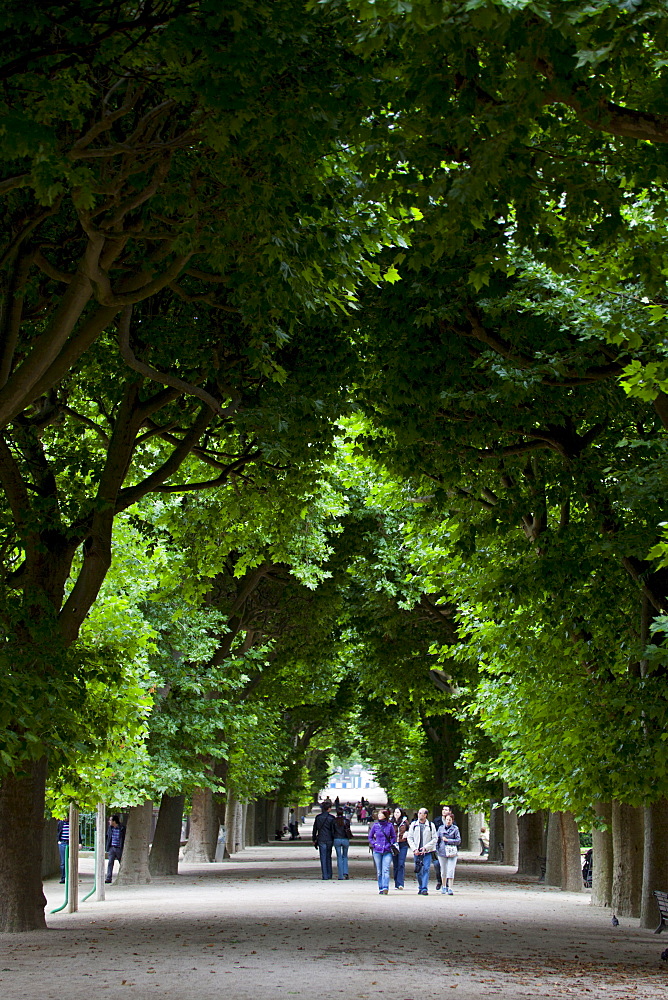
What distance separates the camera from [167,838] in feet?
87.9

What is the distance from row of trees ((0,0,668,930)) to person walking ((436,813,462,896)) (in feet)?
12.2

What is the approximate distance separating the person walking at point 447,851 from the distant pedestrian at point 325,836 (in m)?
3.54

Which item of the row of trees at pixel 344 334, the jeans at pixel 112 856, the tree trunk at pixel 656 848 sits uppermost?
the row of trees at pixel 344 334

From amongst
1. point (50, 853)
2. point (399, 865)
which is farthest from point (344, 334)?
point (50, 853)

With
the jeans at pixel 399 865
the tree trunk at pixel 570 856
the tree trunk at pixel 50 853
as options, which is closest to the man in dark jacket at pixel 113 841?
the tree trunk at pixel 50 853

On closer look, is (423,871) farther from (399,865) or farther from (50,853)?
(50,853)

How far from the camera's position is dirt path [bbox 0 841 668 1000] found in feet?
32.8

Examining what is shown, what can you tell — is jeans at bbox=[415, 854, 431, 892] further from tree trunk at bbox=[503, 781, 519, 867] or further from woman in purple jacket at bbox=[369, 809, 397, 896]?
tree trunk at bbox=[503, 781, 519, 867]

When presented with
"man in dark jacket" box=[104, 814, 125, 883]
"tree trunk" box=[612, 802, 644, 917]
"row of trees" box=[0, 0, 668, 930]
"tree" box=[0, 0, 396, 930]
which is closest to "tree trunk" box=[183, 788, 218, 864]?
"man in dark jacket" box=[104, 814, 125, 883]

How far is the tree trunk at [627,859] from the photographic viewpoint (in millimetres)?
16797

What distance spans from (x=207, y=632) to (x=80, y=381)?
13.4 metres

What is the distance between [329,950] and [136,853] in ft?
41.2

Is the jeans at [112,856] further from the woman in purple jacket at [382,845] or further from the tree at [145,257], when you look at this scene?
the tree at [145,257]

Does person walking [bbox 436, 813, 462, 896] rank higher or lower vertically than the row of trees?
lower
